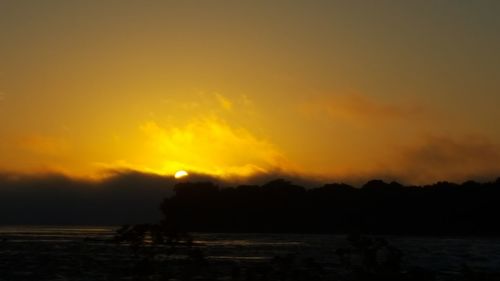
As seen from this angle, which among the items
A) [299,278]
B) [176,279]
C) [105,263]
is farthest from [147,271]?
[105,263]

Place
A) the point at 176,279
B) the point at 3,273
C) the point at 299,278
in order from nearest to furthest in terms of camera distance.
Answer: the point at 299,278 → the point at 176,279 → the point at 3,273

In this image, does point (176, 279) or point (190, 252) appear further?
point (176, 279)

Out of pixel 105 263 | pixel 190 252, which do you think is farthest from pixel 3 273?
pixel 190 252

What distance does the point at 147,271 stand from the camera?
20.3 m

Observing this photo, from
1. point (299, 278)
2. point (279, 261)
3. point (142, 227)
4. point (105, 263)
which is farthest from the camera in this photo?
point (105, 263)

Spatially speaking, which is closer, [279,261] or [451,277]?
[279,261]

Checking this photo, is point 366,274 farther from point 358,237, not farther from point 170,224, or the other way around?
point 170,224

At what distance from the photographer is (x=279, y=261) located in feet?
71.6

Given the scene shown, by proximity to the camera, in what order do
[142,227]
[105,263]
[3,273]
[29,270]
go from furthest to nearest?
1. [105,263]
2. [29,270]
3. [3,273]
4. [142,227]

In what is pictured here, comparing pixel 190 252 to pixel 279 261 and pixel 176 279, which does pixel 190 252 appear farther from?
pixel 176 279

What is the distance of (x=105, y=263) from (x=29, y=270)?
11862 millimetres

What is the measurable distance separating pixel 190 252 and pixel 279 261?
2.45m

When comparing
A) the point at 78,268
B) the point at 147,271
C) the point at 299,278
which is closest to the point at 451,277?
the point at 78,268

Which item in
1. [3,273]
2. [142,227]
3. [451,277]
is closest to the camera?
[142,227]
